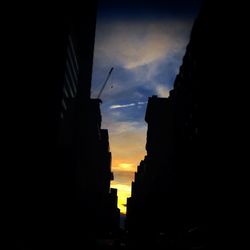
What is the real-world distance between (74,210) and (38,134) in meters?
2.60

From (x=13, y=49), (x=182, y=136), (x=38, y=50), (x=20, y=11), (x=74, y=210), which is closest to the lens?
(x=13, y=49)

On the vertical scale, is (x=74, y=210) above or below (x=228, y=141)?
below

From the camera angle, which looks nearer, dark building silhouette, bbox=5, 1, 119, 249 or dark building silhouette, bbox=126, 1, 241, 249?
dark building silhouette, bbox=5, 1, 119, 249

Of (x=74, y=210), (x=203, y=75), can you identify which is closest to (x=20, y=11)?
(x=74, y=210)

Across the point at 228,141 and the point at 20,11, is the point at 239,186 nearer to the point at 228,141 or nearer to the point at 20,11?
the point at 228,141

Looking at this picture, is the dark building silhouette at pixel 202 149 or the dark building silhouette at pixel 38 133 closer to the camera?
the dark building silhouette at pixel 38 133

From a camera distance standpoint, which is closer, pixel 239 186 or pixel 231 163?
pixel 239 186

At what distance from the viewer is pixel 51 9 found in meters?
4.69

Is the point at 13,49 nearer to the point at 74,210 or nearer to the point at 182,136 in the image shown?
the point at 74,210

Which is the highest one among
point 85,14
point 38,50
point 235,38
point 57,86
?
point 235,38

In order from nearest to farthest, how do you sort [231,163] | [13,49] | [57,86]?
[13,49]
[57,86]
[231,163]

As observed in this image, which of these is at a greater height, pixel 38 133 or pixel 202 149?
pixel 202 149

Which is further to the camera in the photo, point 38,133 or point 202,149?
point 202,149

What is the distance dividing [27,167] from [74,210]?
100 inches
